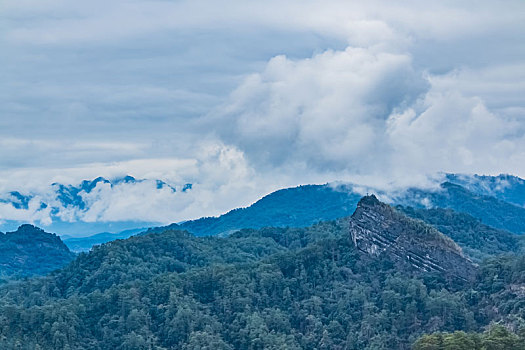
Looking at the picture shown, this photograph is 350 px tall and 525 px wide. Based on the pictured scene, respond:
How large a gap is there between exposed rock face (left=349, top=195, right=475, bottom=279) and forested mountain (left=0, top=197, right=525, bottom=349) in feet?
0.58

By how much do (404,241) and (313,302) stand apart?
17385 millimetres

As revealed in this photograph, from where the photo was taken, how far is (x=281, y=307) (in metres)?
129

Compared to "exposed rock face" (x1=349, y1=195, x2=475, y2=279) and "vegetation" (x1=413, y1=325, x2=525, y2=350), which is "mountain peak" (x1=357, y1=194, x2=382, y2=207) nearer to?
"exposed rock face" (x1=349, y1=195, x2=475, y2=279)

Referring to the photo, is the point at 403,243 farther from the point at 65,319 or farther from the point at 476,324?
the point at 65,319

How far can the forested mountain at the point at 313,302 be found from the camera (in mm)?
116062

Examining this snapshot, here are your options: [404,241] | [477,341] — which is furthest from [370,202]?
[477,341]

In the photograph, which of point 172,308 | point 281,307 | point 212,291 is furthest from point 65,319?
point 281,307

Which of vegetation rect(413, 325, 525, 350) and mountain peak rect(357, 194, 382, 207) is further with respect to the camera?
mountain peak rect(357, 194, 382, 207)

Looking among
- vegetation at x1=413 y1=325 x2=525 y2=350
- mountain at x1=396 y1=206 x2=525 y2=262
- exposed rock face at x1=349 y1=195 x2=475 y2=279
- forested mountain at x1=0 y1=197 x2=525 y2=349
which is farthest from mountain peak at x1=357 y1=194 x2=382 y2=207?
vegetation at x1=413 y1=325 x2=525 y2=350

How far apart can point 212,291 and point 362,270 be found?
23621 mm

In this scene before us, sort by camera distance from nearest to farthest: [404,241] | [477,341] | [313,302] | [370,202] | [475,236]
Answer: [477,341] < [313,302] < [404,241] < [370,202] < [475,236]

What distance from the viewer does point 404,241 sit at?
13338 cm

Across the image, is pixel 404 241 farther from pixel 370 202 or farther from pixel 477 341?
pixel 477 341

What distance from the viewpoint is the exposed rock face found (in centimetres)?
12938
